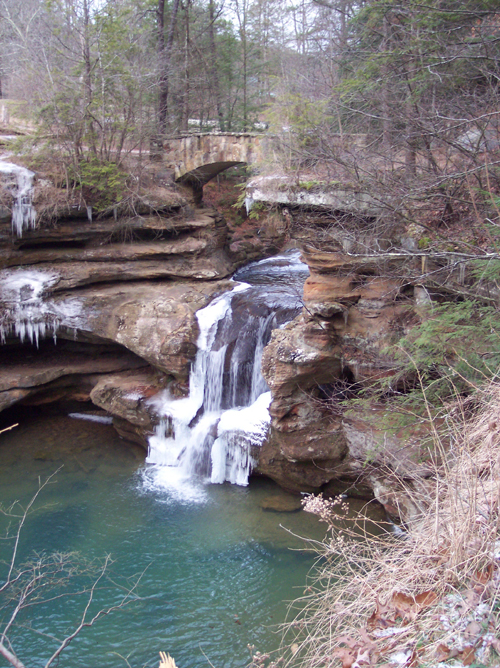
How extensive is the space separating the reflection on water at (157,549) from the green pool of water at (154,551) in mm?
17

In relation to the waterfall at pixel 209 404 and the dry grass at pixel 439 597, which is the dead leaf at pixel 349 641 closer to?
the dry grass at pixel 439 597

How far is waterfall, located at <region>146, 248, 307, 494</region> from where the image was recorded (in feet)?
32.4

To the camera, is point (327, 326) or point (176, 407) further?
point (176, 407)

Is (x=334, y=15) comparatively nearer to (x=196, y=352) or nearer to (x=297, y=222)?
(x=297, y=222)

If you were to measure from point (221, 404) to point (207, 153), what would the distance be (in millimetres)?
7124

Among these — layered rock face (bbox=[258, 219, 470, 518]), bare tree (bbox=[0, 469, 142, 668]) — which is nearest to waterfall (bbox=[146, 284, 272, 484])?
layered rock face (bbox=[258, 219, 470, 518])

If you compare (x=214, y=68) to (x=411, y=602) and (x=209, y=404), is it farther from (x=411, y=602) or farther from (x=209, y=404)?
(x=411, y=602)

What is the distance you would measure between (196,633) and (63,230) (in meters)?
9.42

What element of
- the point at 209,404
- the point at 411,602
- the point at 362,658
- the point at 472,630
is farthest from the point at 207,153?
the point at 472,630

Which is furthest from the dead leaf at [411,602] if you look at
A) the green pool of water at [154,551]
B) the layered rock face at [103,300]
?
the layered rock face at [103,300]

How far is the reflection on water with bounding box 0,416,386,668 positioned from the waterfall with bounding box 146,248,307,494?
0.55 metres

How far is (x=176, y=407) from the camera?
10.6 meters

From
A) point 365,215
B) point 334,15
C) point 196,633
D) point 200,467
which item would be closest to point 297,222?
point 365,215

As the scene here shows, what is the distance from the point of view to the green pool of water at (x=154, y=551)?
258 inches
